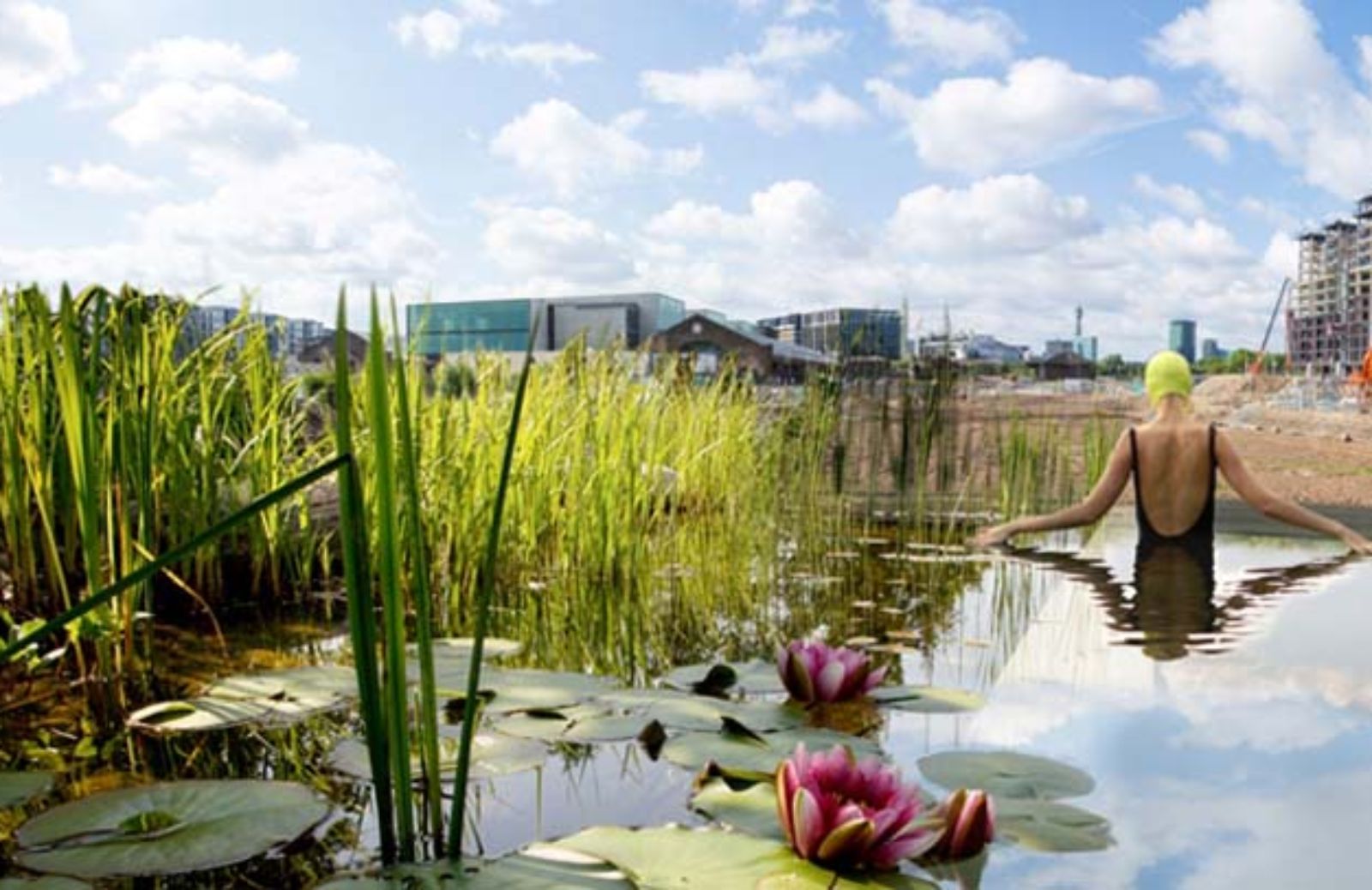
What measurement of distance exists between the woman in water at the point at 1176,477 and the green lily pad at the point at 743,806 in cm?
190

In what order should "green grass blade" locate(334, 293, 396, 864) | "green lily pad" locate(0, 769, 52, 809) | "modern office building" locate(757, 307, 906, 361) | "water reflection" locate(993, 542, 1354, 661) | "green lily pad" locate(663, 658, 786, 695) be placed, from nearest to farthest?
"green grass blade" locate(334, 293, 396, 864) < "green lily pad" locate(0, 769, 52, 809) < "green lily pad" locate(663, 658, 786, 695) < "water reflection" locate(993, 542, 1354, 661) < "modern office building" locate(757, 307, 906, 361)

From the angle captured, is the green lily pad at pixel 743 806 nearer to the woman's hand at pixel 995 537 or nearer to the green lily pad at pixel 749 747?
the green lily pad at pixel 749 747

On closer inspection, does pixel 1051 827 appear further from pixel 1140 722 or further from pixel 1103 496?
pixel 1103 496

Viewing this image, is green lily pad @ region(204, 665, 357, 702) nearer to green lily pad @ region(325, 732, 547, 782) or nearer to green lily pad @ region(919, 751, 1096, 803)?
green lily pad @ region(325, 732, 547, 782)

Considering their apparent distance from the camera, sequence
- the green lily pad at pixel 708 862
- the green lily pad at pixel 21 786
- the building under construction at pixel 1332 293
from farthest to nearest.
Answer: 1. the building under construction at pixel 1332 293
2. the green lily pad at pixel 21 786
3. the green lily pad at pixel 708 862

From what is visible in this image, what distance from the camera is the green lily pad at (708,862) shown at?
944 mm

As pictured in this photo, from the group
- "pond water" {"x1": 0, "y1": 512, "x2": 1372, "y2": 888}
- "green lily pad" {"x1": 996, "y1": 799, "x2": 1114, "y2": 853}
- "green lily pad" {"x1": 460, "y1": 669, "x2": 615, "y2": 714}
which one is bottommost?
"pond water" {"x1": 0, "y1": 512, "x2": 1372, "y2": 888}

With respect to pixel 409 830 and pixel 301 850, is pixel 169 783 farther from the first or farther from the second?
pixel 409 830

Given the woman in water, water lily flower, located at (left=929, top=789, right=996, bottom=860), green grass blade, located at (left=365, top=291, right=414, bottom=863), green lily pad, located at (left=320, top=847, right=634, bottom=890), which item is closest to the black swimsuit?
the woman in water

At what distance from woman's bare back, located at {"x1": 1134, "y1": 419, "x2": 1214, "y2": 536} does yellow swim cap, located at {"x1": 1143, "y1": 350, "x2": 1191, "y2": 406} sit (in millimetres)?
91

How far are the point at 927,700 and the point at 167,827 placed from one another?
1.13 m

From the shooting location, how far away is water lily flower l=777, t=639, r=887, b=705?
1573 millimetres

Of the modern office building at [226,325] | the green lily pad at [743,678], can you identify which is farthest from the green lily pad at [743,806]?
the modern office building at [226,325]

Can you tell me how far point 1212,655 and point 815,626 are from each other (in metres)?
0.81
